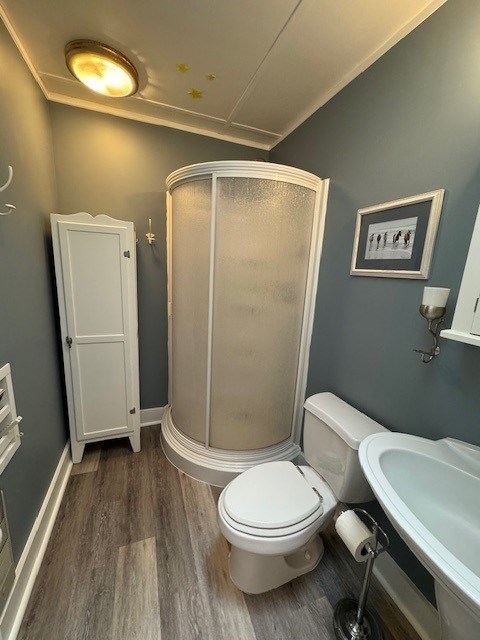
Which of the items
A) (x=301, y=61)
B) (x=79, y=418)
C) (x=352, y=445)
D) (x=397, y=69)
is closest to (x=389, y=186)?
(x=397, y=69)

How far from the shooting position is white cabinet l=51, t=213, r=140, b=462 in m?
1.60

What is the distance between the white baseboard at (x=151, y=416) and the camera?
229cm

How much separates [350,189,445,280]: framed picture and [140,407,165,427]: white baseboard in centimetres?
193

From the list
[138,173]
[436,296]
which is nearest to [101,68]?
[138,173]

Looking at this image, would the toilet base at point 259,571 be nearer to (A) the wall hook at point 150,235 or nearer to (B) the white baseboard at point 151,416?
(B) the white baseboard at point 151,416

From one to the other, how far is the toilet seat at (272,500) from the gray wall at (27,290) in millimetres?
940

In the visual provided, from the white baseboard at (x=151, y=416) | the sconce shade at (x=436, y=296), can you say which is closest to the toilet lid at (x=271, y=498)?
the sconce shade at (x=436, y=296)

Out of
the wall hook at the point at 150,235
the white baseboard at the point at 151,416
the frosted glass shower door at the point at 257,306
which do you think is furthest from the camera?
the white baseboard at the point at 151,416

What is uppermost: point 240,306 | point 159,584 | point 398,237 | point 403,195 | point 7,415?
point 403,195

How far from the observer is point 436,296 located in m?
0.96

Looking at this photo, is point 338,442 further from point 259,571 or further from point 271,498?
point 259,571

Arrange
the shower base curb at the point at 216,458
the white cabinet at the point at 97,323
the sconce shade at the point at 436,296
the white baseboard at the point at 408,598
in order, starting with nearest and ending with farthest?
the sconce shade at the point at 436,296
the white baseboard at the point at 408,598
the white cabinet at the point at 97,323
the shower base curb at the point at 216,458

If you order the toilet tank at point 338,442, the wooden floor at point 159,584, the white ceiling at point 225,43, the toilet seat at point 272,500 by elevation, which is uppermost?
the white ceiling at point 225,43

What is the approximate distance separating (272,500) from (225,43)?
2122mm
